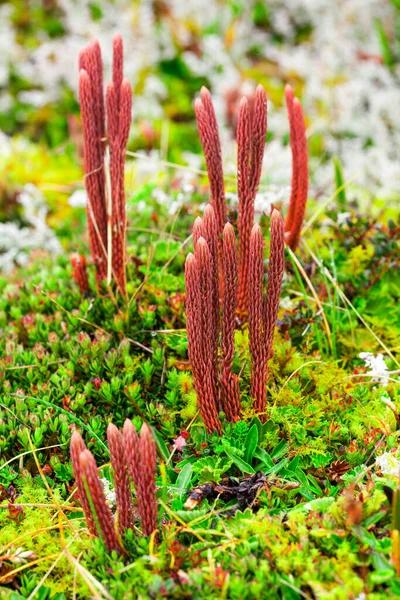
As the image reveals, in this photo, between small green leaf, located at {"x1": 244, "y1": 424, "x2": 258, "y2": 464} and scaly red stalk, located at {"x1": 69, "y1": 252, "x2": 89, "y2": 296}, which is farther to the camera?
scaly red stalk, located at {"x1": 69, "y1": 252, "x2": 89, "y2": 296}

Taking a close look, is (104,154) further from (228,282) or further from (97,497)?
(97,497)

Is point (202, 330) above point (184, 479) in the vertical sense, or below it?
above

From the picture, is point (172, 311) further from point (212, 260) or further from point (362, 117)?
point (362, 117)

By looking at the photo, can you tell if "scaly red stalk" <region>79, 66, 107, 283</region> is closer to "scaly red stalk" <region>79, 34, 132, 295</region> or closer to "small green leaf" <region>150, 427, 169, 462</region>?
"scaly red stalk" <region>79, 34, 132, 295</region>

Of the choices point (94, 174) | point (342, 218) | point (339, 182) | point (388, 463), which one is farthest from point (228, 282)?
point (339, 182)

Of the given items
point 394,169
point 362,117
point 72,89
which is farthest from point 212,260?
point 72,89

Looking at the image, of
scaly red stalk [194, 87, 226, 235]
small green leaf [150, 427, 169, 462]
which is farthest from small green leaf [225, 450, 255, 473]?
scaly red stalk [194, 87, 226, 235]

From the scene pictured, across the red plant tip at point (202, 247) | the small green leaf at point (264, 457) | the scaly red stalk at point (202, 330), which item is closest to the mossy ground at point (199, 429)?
the small green leaf at point (264, 457)
